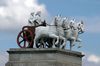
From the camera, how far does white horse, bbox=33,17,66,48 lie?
1768 inches

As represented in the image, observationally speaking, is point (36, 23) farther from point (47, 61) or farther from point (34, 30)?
point (47, 61)

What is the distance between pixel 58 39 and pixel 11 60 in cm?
365

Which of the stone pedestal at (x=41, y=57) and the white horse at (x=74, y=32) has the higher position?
the white horse at (x=74, y=32)

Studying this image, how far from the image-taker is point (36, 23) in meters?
46.3

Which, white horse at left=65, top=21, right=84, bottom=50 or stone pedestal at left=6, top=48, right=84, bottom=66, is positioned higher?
white horse at left=65, top=21, right=84, bottom=50

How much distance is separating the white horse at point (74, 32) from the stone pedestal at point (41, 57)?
925 millimetres

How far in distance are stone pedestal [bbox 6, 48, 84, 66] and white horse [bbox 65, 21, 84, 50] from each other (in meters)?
0.92

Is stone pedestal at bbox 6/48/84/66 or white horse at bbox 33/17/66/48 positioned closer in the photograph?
stone pedestal at bbox 6/48/84/66

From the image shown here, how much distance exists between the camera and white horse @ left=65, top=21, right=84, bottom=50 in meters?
45.8

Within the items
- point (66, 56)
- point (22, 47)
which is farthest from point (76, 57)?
point (22, 47)

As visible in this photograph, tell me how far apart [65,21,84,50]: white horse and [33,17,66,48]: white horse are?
59cm

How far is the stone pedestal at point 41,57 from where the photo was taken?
44.4 m

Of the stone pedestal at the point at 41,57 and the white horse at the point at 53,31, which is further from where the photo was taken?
the white horse at the point at 53,31

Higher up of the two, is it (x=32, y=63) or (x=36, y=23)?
(x=36, y=23)
